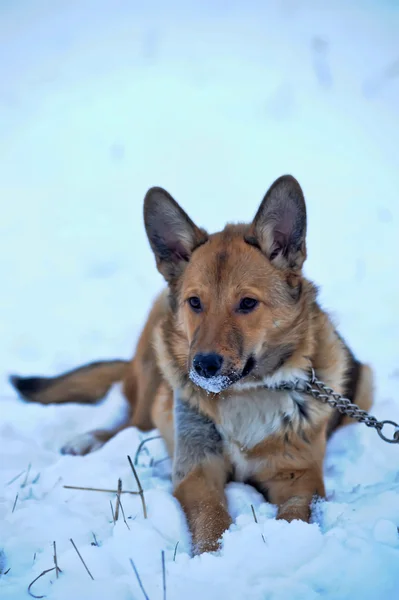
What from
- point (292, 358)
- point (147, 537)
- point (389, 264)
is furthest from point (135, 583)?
point (389, 264)

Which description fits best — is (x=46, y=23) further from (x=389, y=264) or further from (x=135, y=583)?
(x=135, y=583)

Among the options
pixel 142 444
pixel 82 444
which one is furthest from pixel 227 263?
pixel 82 444

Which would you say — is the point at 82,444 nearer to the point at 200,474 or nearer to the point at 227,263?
the point at 200,474

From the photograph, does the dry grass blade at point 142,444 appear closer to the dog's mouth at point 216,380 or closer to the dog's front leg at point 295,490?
the dog's front leg at point 295,490

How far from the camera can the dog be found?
3.04 metres

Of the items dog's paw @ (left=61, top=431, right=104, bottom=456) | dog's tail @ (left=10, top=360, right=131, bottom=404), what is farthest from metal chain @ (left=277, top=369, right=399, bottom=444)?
dog's tail @ (left=10, top=360, right=131, bottom=404)

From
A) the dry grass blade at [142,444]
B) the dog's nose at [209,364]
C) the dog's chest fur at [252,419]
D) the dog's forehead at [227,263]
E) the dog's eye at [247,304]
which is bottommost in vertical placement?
the dry grass blade at [142,444]

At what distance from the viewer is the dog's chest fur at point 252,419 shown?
329 centimetres

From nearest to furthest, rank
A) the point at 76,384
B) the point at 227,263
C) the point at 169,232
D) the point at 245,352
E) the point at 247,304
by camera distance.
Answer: the point at 245,352, the point at 247,304, the point at 227,263, the point at 169,232, the point at 76,384

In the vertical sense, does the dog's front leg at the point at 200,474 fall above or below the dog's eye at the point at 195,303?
below

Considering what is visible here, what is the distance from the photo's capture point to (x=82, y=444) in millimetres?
4258

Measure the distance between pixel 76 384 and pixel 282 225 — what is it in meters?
2.65

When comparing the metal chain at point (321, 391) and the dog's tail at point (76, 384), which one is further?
the dog's tail at point (76, 384)

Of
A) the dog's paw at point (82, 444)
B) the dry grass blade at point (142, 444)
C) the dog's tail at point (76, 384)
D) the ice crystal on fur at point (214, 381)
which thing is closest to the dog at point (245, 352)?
the ice crystal on fur at point (214, 381)
